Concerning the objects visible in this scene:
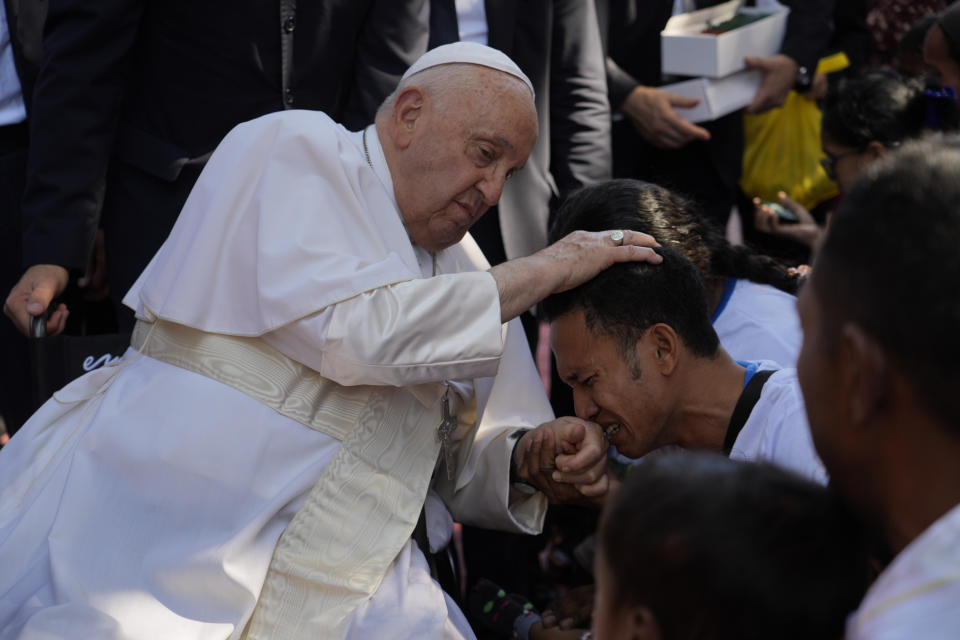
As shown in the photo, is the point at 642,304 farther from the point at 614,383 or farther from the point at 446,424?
the point at 446,424

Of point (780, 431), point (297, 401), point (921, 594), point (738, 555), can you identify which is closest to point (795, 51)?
point (780, 431)

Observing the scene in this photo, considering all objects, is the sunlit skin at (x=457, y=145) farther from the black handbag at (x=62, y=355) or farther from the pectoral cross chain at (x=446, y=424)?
the black handbag at (x=62, y=355)

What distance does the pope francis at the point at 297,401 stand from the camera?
99.0 inches

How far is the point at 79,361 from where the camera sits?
10.6 feet

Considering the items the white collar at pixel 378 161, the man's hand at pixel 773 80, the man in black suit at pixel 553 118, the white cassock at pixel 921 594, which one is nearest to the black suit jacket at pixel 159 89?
the man in black suit at pixel 553 118

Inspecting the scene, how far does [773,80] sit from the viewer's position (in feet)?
15.5

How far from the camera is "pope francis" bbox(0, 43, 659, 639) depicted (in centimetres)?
252

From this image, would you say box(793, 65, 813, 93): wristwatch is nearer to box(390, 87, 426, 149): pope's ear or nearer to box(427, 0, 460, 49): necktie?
box(427, 0, 460, 49): necktie

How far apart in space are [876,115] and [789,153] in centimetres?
65

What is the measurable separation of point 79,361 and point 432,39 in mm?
1683

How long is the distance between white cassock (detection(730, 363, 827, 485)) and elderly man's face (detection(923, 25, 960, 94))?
6.44ft

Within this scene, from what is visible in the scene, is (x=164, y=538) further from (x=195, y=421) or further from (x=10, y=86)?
(x=10, y=86)

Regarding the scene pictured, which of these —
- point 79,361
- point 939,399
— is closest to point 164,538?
point 79,361

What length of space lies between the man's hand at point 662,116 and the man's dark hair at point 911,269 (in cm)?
324
